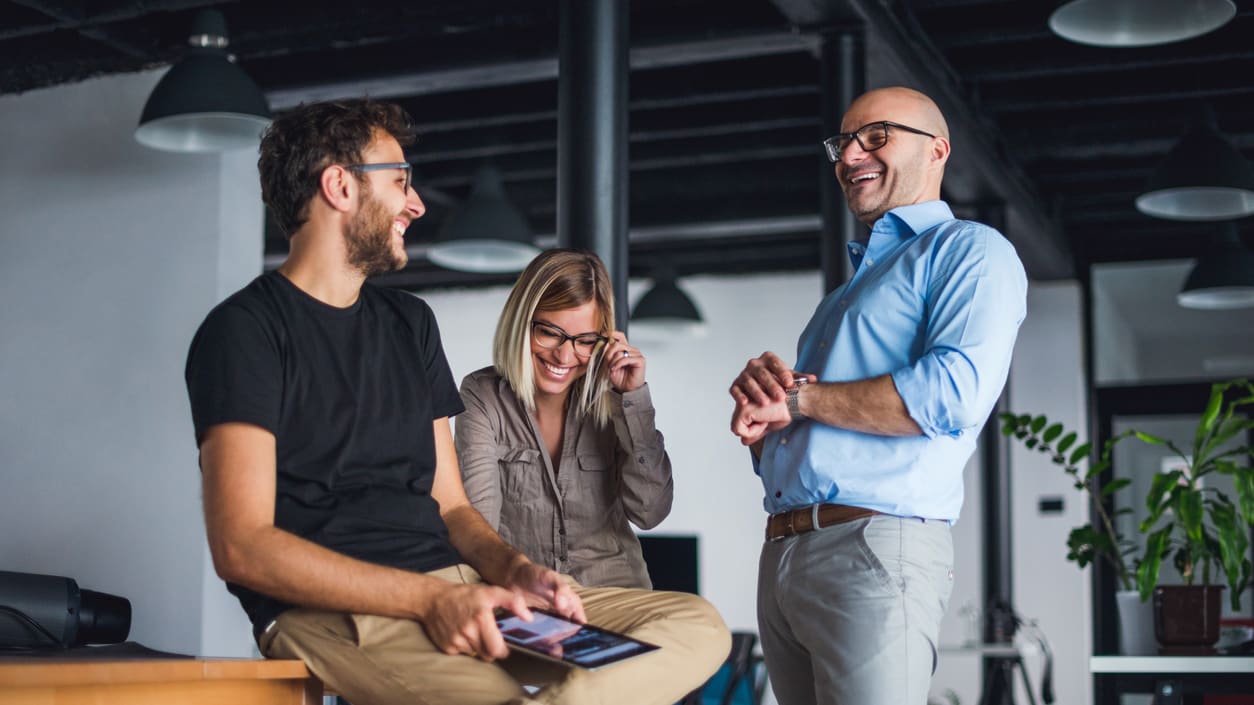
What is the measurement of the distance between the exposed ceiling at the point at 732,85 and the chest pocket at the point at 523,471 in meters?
2.28

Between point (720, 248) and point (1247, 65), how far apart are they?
4098 mm

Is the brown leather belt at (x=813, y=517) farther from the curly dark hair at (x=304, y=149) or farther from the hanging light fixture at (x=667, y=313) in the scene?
the hanging light fixture at (x=667, y=313)

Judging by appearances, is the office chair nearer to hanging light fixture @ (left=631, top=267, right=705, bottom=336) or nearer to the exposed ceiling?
hanging light fixture @ (left=631, top=267, right=705, bottom=336)

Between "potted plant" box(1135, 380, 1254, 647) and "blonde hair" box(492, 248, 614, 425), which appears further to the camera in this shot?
"potted plant" box(1135, 380, 1254, 647)

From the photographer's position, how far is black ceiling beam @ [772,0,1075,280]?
4.59 meters

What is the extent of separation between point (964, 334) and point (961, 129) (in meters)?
4.00

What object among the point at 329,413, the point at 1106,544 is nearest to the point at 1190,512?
the point at 1106,544

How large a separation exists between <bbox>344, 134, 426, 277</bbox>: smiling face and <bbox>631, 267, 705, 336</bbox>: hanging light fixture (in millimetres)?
6172

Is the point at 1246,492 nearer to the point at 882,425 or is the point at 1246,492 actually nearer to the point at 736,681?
the point at 882,425

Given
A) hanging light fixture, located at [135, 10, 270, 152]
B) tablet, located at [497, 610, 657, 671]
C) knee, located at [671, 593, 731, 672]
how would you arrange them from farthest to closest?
hanging light fixture, located at [135, 10, 270, 152] → knee, located at [671, 593, 731, 672] → tablet, located at [497, 610, 657, 671]

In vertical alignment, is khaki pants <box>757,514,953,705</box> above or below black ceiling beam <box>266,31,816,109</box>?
below

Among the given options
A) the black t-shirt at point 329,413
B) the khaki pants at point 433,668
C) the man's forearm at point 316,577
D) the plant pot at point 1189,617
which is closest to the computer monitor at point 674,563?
the plant pot at point 1189,617

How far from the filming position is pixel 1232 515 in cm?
368

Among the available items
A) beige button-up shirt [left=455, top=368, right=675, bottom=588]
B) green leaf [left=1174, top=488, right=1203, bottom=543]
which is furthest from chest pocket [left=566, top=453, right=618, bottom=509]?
green leaf [left=1174, top=488, right=1203, bottom=543]
